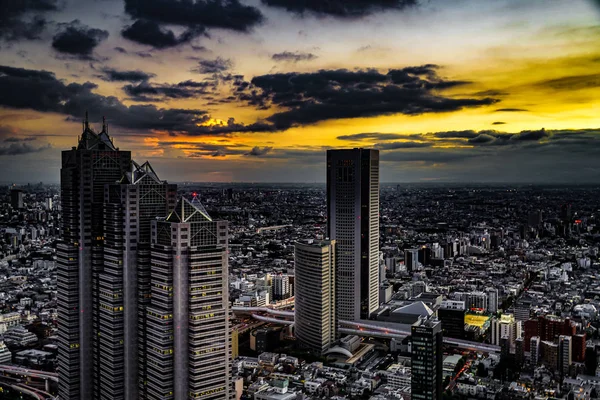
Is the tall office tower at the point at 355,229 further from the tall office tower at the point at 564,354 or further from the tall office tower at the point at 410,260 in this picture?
the tall office tower at the point at 410,260

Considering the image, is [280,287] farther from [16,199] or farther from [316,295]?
[16,199]

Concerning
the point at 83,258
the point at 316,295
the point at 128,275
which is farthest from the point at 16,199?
the point at 316,295

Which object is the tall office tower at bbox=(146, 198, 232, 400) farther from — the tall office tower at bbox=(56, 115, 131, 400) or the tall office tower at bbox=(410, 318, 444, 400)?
the tall office tower at bbox=(410, 318, 444, 400)

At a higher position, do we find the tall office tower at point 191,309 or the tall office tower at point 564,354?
the tall office tower at point 191,309

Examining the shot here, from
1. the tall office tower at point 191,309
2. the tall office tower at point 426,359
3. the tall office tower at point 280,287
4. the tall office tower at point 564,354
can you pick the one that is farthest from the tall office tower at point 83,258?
the tall office tower at point 280,287

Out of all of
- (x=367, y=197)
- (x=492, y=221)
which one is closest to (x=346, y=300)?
(x=367, y=197)

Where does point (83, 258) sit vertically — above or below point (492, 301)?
above
